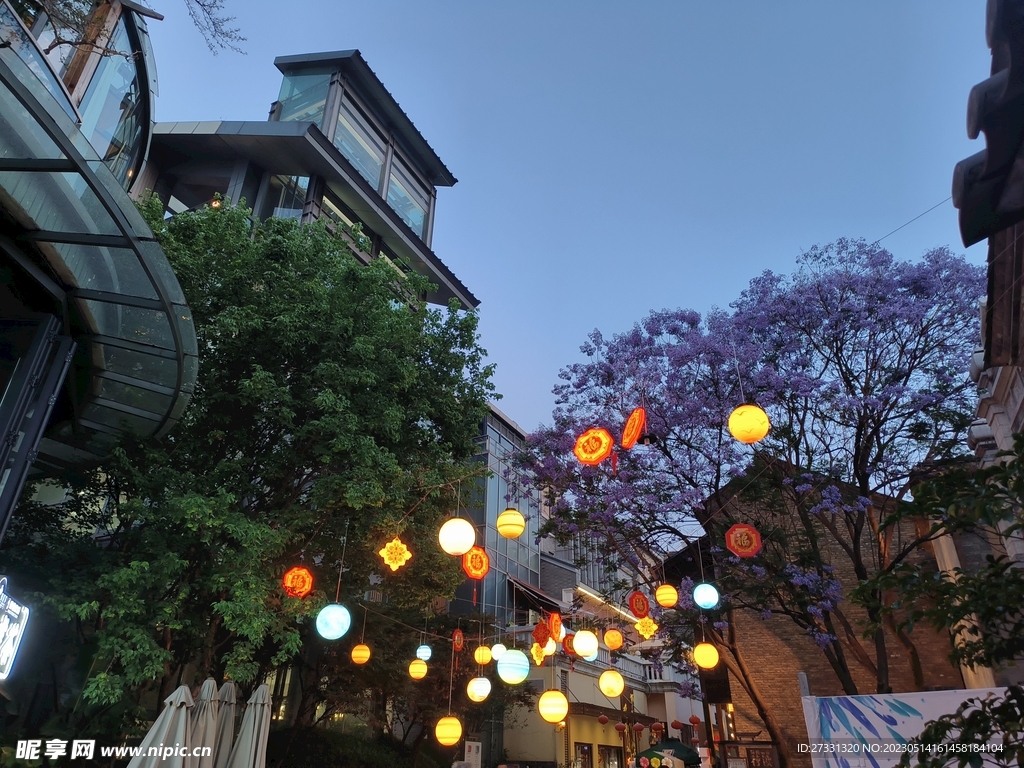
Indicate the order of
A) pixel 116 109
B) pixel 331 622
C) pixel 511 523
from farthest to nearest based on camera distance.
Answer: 1. pixel 116 109
2. pixel 511 523
3. pixel 331 622

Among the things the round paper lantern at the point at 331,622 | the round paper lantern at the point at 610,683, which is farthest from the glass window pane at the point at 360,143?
the round paper lantern at the point at 610,683

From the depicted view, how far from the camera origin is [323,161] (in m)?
18.6

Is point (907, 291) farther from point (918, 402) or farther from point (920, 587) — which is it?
point (920, 587)

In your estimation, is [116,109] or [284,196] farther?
[284,196]

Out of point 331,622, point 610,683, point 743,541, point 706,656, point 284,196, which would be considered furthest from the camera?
point 284,196

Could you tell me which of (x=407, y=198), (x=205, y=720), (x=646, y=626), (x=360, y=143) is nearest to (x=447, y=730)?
(x=646, y=626)

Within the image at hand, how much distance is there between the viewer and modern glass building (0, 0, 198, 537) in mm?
4695

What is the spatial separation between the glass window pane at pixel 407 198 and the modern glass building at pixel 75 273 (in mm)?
14884

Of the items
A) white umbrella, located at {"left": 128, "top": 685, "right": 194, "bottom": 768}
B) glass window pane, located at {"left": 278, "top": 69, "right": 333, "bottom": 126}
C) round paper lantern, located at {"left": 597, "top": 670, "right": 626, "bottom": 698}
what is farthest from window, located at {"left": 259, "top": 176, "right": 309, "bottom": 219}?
round paper lantern, located at {"left": 597, "top": 670, "right": 626, "bottom": 698}

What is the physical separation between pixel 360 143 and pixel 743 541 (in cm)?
1926

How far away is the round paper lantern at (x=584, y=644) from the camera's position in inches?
380

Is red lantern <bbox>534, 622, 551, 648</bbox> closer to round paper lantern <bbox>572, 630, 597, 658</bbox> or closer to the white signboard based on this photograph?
round paper lantern <bbox>572, 630, 597, 658</bbox>

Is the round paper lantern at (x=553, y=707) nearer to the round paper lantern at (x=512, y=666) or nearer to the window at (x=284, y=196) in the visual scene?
the round paper lantern at (x=512, y=666)

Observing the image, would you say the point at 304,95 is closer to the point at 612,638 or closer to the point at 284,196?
the point at 284,196
